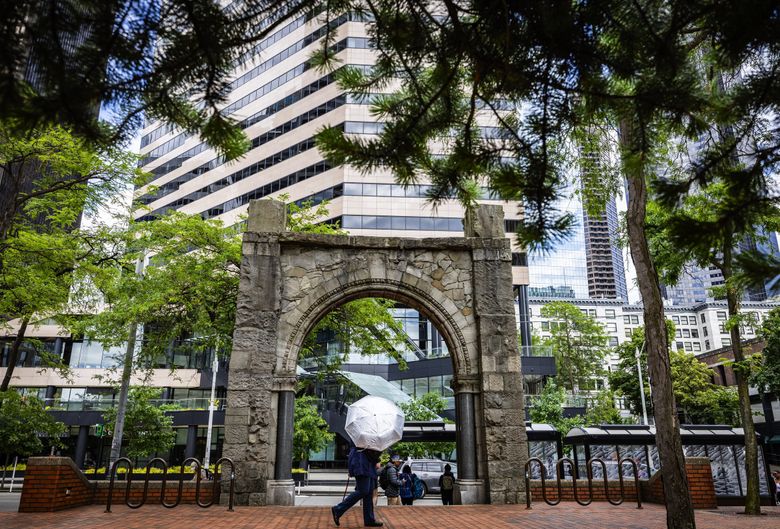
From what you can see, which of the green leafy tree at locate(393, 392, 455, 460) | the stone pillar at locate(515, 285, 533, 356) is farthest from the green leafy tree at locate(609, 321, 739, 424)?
the green leafy tree at locate(393, 392, 455, 460)

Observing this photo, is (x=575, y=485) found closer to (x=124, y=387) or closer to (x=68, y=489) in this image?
(x=68, y=489)

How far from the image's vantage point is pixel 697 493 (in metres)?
9.91

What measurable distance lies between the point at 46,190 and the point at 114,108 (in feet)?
40.9

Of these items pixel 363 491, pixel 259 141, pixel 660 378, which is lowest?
pixel 363 491

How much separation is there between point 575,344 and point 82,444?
39.1 metres

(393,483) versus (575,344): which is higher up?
(575,344)

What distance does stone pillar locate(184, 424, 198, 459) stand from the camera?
109ft

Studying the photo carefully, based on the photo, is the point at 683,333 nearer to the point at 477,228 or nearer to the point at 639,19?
the point at 477,228

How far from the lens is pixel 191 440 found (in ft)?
111

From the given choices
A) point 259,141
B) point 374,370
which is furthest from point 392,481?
point 259,141

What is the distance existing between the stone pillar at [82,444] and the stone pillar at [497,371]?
3023 cm

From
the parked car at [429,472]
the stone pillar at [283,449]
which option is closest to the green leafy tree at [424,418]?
the parked car at [429,472]

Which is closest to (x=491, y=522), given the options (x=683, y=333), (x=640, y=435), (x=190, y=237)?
(x=640, y=435)

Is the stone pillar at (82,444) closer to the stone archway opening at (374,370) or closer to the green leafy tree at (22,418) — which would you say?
the stone archway opening at (374,370)
